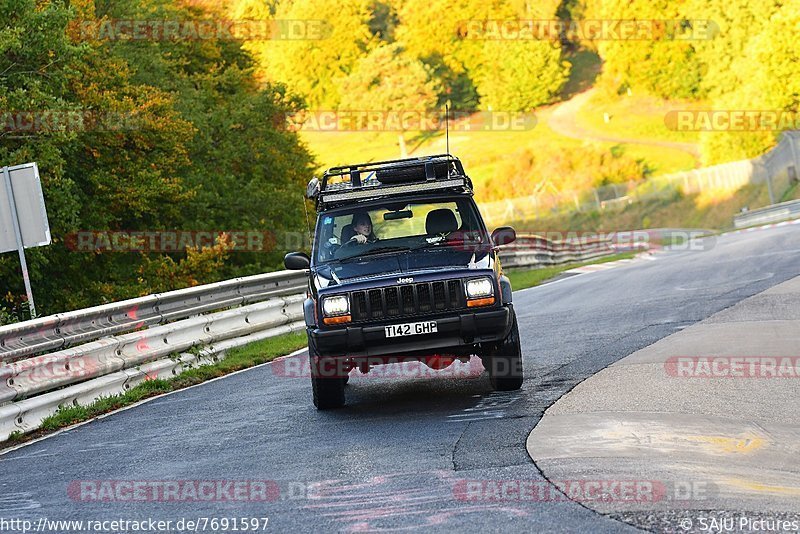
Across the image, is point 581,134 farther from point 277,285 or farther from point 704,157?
point 277,285

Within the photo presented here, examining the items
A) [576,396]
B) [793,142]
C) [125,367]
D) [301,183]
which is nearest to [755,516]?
[576,396]

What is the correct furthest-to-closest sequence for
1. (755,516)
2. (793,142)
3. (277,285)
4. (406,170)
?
→ (793,142)
(277,285)
(406,170)
(755,516)

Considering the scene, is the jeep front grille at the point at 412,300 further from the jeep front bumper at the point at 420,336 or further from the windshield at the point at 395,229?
the windshield at the point at 395,229

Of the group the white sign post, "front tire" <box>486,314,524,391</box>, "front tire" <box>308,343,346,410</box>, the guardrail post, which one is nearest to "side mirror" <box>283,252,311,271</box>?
"front tire" <box>308,343,346,410</box>

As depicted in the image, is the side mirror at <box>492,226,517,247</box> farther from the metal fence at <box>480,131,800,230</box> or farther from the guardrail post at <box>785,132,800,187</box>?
the guardrail post at <box>785,132,800,187</box>

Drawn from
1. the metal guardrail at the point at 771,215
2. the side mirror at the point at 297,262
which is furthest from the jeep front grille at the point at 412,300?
the metal guardrail at the point at 771,215

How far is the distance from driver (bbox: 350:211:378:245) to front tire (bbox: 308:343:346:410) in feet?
4.17

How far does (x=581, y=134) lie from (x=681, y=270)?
8310 cm

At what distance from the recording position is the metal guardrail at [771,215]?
169 feet

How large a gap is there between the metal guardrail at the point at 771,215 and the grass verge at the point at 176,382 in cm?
3825

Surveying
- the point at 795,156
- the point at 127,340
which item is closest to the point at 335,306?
the point at 127,340

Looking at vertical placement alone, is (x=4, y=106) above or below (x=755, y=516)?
above

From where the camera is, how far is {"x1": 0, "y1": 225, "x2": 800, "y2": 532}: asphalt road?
20.9 feet

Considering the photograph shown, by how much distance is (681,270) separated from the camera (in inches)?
966
